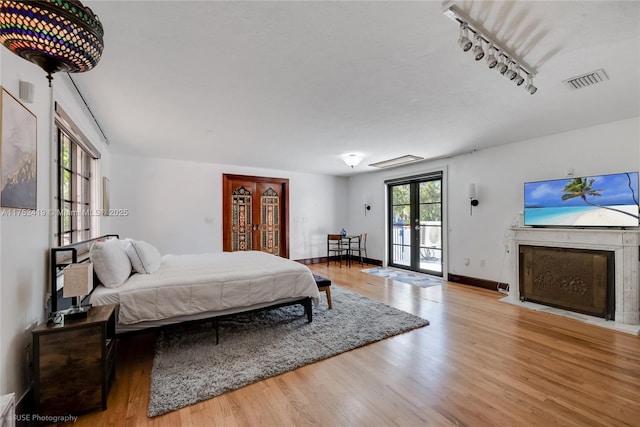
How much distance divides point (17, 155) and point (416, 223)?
5889 mm

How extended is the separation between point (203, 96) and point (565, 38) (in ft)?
9.14

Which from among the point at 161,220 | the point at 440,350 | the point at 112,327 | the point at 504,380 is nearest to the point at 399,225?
the point at 440,350

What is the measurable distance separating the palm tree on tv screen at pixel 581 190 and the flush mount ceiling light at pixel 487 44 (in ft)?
7.26

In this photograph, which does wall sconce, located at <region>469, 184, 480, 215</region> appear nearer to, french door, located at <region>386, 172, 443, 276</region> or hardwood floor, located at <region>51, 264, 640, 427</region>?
french door, located at <region>386, 172, 443, 276</region>

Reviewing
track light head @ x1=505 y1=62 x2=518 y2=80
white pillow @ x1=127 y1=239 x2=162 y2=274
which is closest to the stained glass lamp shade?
white pillow @ x1=127 y1=239 x2=162 y2=274

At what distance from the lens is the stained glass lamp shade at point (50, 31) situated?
34.8 inches

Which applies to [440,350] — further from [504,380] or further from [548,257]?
[548,257]

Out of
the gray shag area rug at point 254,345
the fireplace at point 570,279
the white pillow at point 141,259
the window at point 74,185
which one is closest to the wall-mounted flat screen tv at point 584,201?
the fireplace at point 570,279

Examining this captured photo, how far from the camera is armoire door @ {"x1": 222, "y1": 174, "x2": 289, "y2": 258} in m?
6.09

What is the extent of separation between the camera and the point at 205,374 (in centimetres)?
216

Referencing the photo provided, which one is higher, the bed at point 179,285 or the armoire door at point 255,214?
the armoire door at point 255,214

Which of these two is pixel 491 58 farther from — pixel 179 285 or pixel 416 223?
pixel 416 223

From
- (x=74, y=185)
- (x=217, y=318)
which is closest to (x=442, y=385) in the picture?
(x=217, y=318)

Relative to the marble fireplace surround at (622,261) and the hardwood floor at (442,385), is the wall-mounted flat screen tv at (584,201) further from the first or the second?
the hardwood floor at (442,385)
